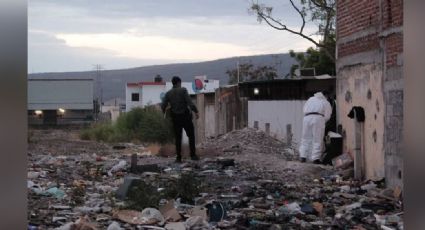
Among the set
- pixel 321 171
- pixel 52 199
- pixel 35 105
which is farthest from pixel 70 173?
pixel 35 105

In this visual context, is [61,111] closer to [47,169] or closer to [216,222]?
[47,169]

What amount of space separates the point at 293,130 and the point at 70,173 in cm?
→ 1003

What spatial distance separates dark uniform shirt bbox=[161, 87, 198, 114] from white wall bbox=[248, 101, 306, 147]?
6.92m

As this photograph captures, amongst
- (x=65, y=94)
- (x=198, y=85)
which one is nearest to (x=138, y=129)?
(x=198, y=85)

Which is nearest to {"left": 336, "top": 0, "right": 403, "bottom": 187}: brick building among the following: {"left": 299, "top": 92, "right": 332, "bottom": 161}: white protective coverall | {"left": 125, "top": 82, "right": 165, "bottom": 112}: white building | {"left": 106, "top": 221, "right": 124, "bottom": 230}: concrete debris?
{"left": 299, "top": 92, "right": 332, "bottom": 161}: white protective coverall

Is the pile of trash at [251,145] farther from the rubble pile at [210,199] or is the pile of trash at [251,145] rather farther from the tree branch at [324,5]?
the tree branch at [324,5]

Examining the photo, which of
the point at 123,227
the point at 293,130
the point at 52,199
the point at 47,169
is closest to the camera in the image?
the point at 123,227

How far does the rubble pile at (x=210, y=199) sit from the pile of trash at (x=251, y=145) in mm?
3430

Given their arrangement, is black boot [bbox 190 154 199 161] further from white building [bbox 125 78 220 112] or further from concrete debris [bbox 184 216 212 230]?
white building [bbox 125 78 220 112]

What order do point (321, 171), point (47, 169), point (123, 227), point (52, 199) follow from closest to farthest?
point (123, 227), point (52, 199), point (321, 171), point (47, 169)

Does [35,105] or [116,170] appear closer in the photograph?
[116,170]

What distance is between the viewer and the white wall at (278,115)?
20.2 m

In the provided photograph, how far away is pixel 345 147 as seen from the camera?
39.5 feet

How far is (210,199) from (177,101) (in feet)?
14.4
